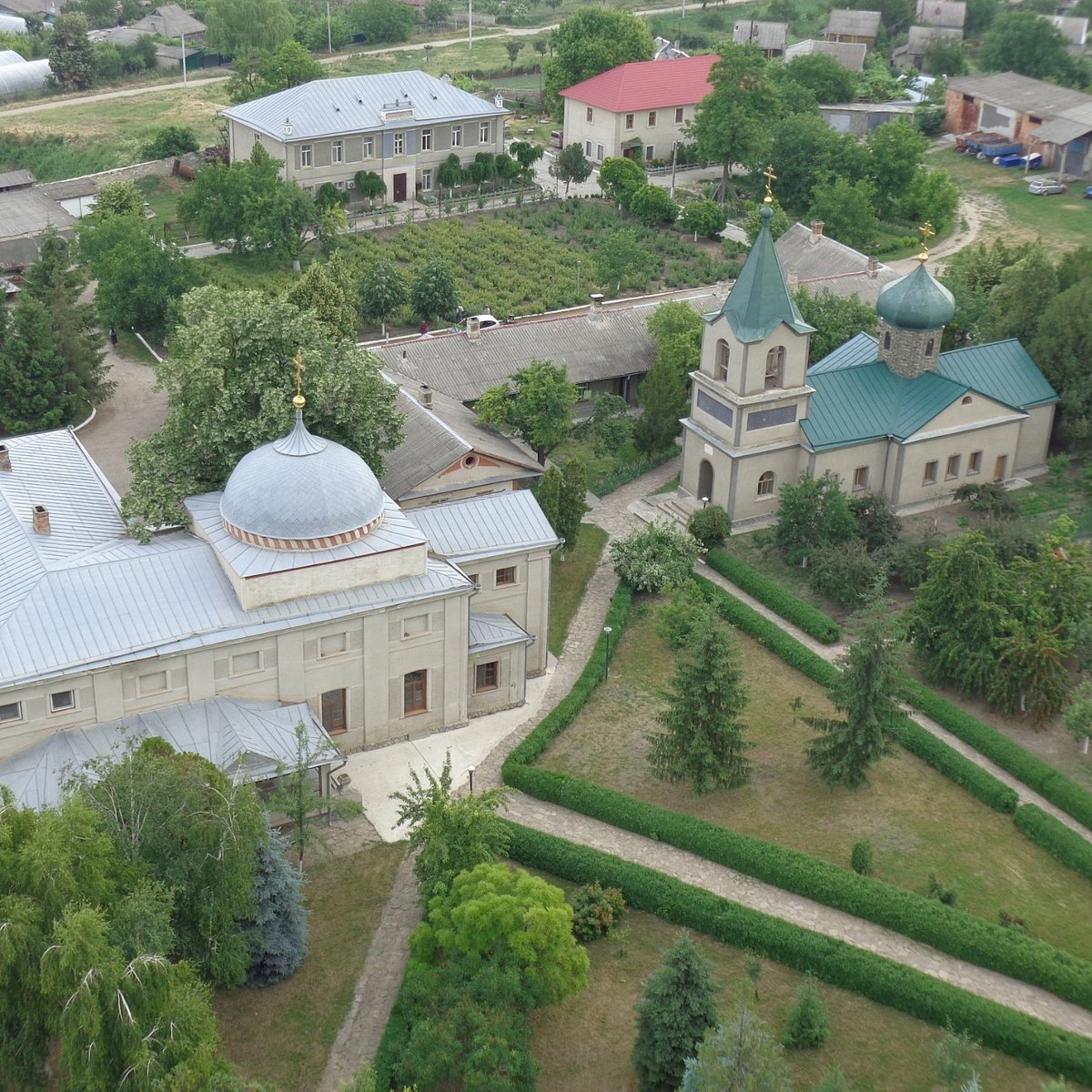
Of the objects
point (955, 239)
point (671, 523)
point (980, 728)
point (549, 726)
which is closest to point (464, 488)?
point (671, 523)

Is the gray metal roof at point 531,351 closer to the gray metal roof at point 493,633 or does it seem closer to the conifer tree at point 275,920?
the gray metal roof at point 493,633

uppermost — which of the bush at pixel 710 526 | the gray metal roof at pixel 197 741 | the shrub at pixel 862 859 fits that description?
the gray metal roof at pixel 197 741

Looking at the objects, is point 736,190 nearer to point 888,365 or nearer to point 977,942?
point 888,365

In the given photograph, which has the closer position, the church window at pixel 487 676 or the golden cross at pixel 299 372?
the golden cross at pixel 299 372

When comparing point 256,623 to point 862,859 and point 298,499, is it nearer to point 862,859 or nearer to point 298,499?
point 298,499

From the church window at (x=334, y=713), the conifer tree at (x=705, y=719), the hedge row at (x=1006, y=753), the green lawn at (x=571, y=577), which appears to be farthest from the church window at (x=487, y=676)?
the hedge row at (x=1006, y=753)
